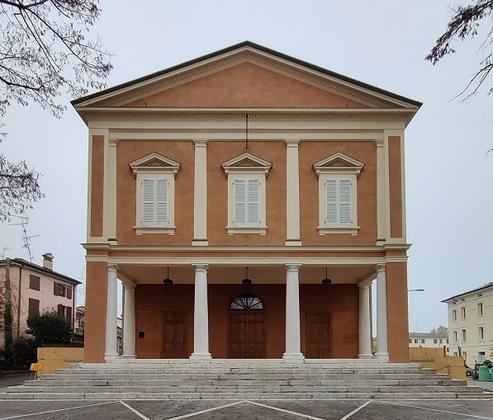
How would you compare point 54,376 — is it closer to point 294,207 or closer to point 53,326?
point 294,207

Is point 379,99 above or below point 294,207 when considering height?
above

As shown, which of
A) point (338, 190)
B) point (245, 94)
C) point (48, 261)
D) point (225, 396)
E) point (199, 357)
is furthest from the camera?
point (48, 261)

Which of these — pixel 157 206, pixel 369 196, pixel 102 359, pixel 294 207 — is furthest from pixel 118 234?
pixel 369 196

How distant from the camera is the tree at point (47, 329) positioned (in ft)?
134

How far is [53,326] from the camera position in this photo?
41125 mm

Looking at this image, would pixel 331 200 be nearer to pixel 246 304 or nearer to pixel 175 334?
pixel 246 304

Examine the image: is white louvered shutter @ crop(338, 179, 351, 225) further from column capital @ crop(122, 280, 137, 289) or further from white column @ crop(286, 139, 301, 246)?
column capital @ crop(122, 280, 137, 289)

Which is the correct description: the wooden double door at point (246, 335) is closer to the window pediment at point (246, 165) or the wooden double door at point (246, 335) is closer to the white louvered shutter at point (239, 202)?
the white louvered shutter at point (239, 202)

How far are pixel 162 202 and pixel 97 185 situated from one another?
2.22 m

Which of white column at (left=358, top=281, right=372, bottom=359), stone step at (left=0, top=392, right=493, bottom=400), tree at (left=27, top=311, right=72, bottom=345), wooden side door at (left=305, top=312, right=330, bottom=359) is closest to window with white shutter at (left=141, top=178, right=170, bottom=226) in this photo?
stone step at (left=0, top=392, right=493, bottom=400)

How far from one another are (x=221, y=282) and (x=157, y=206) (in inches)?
179

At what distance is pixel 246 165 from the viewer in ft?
79.0

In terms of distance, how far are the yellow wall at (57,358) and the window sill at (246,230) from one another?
6685 millimetres

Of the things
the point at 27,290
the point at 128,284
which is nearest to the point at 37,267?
the point at 27,290
